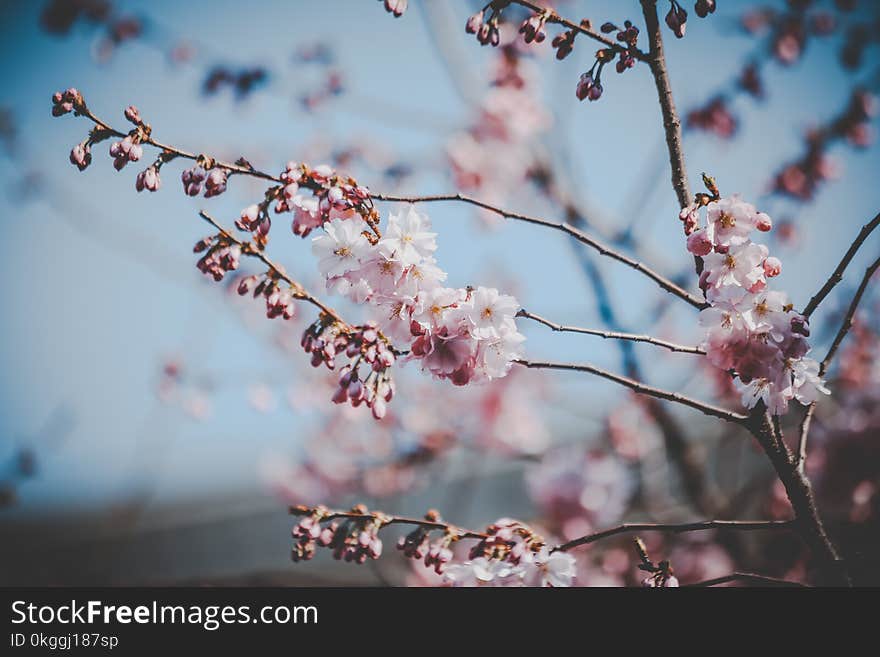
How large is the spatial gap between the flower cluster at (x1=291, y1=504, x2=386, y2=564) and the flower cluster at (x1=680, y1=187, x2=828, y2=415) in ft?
3.32

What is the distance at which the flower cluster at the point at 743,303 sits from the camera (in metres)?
1.41

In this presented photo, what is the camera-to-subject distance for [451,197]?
1600 millimetres

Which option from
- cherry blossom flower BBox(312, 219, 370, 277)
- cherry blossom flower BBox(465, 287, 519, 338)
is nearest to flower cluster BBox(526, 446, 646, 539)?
cherry blossom flower BBox(465, 287, 519, 338)

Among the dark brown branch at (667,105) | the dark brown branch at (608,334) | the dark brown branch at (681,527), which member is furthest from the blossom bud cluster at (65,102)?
the dark brown branch at (681,527)

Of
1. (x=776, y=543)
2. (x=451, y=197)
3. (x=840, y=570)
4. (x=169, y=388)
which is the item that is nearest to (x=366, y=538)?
(x=451, y=197)

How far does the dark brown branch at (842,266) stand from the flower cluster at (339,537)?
1255mm

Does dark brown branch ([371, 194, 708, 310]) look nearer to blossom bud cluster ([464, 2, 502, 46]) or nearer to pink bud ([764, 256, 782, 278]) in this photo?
pink bud ([764, 256, 782, 278])

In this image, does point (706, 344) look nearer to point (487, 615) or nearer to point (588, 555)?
point (487, 615)

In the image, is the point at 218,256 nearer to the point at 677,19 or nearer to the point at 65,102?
the point at 65,102

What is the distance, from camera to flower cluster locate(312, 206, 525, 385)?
151cm

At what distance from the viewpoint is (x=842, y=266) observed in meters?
1.45

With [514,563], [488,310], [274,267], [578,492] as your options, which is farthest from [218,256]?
[578,492]

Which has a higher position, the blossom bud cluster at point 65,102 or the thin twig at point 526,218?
the blossom bud cluster at point 65,102

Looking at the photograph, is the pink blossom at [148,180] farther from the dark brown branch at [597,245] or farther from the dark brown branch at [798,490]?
the dark brown branch at [798,490]
